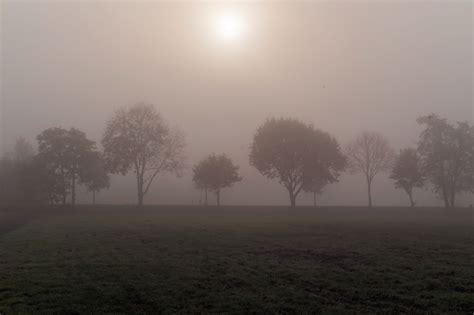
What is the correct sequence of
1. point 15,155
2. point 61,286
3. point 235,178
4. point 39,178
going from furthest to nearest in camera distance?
1. point 15,155
2. point 235,178
3. point 39,178
4. point 61,286

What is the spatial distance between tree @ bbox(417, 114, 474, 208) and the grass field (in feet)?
175

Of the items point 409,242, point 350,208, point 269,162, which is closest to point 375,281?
point 409,242

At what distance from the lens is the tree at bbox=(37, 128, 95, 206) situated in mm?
77750

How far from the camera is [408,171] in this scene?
86188 mm

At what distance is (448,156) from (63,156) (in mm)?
88056

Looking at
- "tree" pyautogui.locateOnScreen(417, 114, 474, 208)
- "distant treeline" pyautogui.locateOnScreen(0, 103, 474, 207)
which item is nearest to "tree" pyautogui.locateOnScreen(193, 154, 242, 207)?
"distant treeline" pyautogui.locateOnScreen(0, 103, 474, 207)

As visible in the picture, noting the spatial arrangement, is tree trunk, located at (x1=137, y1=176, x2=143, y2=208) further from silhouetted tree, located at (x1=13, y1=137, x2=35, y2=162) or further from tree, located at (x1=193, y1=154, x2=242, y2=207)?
silhouetted tree, located at (x1=13, y1=137, x2=35, y2=162)

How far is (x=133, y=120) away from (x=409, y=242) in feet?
207

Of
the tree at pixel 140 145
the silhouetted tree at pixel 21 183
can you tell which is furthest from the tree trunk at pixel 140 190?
the silhouetted tree at pixel 21 183

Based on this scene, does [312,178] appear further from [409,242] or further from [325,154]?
[409,242]

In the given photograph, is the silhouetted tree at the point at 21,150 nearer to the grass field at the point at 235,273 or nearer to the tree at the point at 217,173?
the tree at the point at 217,173

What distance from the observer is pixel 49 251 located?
83.1ft

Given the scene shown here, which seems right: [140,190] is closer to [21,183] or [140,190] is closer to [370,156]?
[21,183]

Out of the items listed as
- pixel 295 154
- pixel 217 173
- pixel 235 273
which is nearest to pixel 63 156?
pixel 217 173
